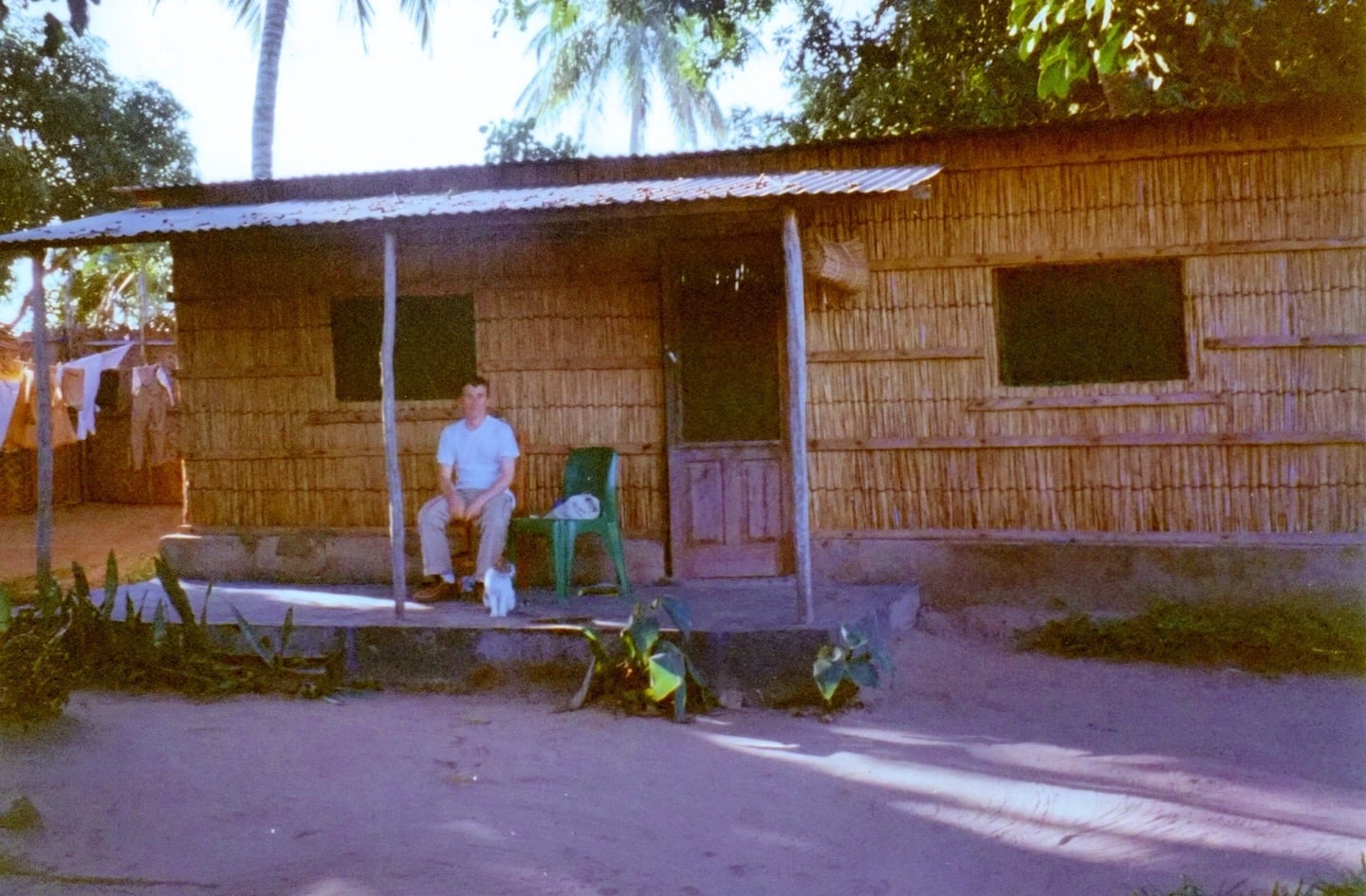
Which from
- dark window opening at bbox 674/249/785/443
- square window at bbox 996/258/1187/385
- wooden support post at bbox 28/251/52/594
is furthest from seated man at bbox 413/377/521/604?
square window at bbox 996/258/1187/385

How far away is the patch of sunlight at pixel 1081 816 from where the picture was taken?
12.2ft

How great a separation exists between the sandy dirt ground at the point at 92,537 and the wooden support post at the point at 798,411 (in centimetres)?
687

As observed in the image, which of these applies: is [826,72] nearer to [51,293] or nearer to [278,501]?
[278,501]

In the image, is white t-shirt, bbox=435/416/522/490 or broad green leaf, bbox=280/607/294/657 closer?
broad green leaf, bbox=280/607/294/657

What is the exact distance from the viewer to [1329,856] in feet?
11.7

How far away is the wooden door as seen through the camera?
24.7ft

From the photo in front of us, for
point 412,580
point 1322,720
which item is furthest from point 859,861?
point 412,580

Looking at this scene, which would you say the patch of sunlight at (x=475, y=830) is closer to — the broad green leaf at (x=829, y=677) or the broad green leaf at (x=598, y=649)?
the broad green leaf at (x=598, y=649)

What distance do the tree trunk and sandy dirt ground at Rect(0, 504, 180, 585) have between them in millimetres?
4589

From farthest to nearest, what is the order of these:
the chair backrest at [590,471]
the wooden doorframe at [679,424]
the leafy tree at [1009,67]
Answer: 1. the leafy tree at [1009,67]
2. the wooden doorframe at [679,424]
3. the chair backrest at [590,471]

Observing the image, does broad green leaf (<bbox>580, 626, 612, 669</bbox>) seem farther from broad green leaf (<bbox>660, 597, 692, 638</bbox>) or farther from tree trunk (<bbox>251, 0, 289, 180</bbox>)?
tree trunk (<bbox>251, 0, 289, 180</bbox>)

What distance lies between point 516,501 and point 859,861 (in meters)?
4.12

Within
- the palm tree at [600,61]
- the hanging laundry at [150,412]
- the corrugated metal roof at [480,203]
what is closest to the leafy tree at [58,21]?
the corrugated metal roof at [480,203]

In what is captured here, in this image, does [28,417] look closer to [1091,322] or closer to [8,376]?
[8,376]
